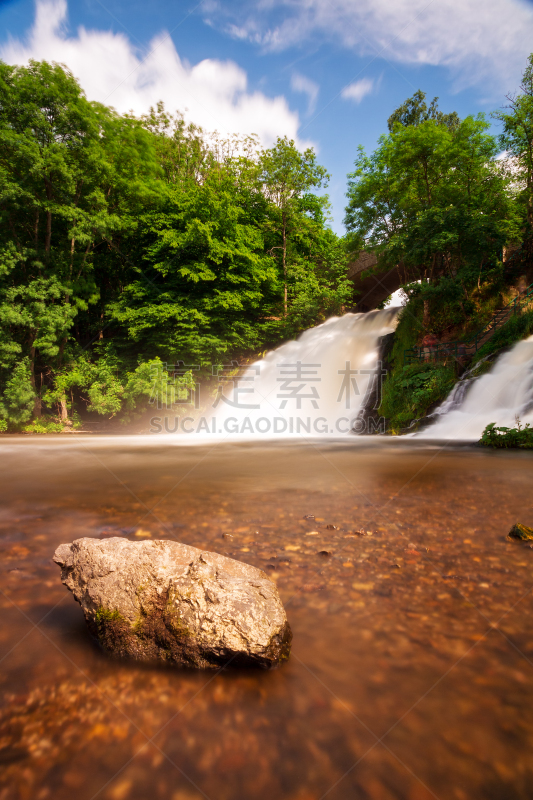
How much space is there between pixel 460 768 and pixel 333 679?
1.69 feet

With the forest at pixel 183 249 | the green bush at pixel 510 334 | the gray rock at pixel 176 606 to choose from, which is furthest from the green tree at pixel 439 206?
the gray rock at pixel 176 606

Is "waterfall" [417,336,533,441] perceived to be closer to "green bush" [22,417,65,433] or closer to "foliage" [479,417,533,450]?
"foliage" [479,417,533,450]

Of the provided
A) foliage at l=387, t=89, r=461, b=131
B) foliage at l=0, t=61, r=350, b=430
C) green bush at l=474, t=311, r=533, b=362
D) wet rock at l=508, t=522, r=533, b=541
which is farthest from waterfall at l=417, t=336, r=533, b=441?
foliage at l=387, t=89, r=461, b=131

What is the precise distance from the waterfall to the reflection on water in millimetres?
7066

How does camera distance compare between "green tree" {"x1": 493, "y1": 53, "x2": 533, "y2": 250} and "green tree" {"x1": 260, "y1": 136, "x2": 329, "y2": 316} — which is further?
"green tree" {"x1": 260, "y1": 136, "x2": 329, "y2": 316}

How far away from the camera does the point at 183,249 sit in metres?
18.6

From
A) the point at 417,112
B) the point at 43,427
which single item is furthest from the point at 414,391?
the point at 417,112

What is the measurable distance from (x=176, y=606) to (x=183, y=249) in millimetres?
18950

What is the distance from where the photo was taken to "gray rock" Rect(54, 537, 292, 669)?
5.65 feet

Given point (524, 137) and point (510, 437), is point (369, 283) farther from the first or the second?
point (510, 437)

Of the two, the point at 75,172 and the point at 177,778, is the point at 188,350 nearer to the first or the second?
the point at 75,172

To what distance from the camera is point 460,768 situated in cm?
128

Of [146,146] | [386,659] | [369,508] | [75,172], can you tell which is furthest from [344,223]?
[386,659]

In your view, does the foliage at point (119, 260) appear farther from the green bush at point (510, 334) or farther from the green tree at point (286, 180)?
the green bush at point (510, 334)
